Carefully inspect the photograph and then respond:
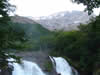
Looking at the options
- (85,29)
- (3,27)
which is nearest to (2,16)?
(3,27)

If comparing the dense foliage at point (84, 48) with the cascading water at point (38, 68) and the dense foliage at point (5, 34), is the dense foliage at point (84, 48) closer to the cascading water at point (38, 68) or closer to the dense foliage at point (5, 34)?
the cascading water at point (38, 68)

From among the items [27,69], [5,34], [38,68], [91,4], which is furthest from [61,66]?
[5,34]

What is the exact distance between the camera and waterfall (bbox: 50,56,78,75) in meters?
23.0

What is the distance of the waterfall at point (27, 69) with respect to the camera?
63.4 ft

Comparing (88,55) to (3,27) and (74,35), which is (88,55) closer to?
(74,35)

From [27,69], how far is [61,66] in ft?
13.9

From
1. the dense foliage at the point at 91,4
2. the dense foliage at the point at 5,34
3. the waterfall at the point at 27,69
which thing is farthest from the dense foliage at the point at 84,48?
the dense foliage at the point at 5,34

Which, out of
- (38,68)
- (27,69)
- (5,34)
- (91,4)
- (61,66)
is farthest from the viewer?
(61,66)

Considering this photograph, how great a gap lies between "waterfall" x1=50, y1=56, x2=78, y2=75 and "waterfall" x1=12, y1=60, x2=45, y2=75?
215cm

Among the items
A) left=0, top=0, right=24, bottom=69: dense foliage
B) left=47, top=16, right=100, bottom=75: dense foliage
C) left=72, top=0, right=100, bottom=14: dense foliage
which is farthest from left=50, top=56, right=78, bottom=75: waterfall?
left=0, top=0, right=24, bottom=69: dense foliage

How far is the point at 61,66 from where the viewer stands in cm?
2344

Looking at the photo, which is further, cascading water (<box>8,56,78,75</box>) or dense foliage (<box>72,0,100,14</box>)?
cascading water (<box>8,56,78,75</box>)

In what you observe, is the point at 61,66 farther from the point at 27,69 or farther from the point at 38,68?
the point at 27,69

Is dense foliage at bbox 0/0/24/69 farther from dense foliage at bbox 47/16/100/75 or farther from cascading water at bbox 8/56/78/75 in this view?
dense foliage at bbox 47/16/100/75
